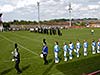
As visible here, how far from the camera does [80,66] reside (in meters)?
23.5

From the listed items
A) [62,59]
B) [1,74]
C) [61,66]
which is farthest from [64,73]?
[62,59]

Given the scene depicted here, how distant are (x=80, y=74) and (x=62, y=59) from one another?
6.83 meters

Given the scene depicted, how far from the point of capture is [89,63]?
24797 mm

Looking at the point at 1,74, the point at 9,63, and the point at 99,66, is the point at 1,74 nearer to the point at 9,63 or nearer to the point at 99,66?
the point at 9,63

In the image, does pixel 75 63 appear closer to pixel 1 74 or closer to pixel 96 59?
pixel 96 59

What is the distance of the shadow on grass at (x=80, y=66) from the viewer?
21.4m

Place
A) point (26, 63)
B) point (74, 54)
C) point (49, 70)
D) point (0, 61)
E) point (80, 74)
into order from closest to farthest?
1. point (80, 74)
2. point (49, 70)
3. point (26, 63)
4. point (0, 61)
5. point (74, 54)

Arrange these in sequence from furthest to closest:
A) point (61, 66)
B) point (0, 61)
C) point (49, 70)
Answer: point (0, 61)
point (61, 66)
point (49, 70)

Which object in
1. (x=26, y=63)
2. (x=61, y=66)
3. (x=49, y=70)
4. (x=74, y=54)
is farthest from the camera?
(x=74, y=54)

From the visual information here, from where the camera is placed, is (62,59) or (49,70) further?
(62,59)

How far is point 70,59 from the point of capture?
26906 mm

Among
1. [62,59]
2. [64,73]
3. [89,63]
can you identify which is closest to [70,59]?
[62,59]

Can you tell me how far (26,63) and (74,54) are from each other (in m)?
6.22

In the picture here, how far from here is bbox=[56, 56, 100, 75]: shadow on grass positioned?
70.1 ft
